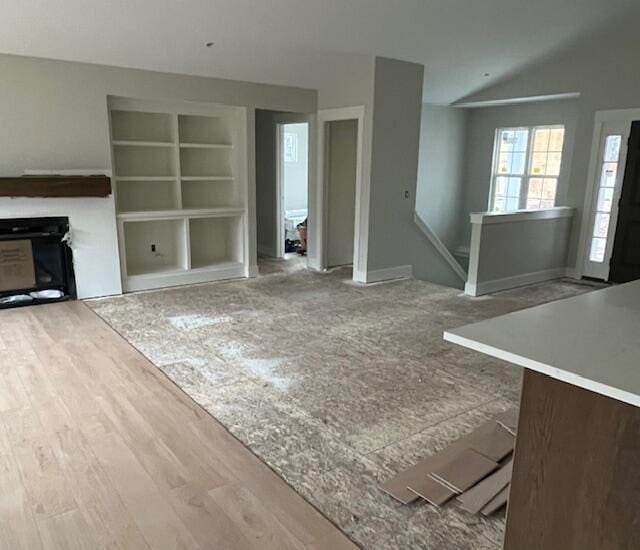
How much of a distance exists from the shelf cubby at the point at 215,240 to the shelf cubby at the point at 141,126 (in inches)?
42.6

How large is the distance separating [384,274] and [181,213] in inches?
99.9

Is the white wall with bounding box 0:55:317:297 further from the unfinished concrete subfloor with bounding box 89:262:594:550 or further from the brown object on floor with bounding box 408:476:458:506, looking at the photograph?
the brown object on floor with bounding box 408:476:458:506

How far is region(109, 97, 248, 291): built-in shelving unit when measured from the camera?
224 inches

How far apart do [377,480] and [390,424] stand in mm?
523

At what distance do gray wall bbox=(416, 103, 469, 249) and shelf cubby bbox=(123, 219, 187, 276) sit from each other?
14.1 ft

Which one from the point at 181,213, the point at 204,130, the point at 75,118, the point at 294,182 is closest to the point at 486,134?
the point at 294,182

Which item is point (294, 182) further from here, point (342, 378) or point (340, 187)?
point (342, 378)

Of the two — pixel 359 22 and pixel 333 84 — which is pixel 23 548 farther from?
pixel 333 84

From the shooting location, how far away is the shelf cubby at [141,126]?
5.71 metres

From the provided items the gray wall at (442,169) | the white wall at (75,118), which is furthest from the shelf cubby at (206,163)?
the gray wall at (442,169)

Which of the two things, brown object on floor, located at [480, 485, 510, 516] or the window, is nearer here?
brown object on floor, located at [480, 485, 510, 516]

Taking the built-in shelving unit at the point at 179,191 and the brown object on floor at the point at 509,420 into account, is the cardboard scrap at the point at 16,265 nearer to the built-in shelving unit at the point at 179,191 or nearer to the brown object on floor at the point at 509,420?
the built-in shelving unit at the point at 179,191

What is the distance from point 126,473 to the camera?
236 cm

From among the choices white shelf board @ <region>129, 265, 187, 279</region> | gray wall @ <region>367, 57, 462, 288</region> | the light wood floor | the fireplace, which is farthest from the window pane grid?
the fireplace
